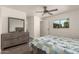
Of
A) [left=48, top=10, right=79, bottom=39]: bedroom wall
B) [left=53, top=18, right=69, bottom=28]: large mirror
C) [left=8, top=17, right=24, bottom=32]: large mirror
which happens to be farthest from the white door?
[left=8, top=17, right=24, bottom=32]: large mirror

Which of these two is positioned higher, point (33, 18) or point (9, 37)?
point (33, 18)

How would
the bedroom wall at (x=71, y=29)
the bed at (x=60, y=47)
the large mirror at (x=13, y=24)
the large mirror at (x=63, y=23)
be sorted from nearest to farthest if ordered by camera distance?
the bed at (x=60, y=47), the large mirror at (x=63, y=23), the bedroom wall at (x=71, y=29), the large mirror at (x=13, y=24)

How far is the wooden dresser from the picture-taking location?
2.62 m

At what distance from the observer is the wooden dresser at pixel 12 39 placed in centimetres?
262

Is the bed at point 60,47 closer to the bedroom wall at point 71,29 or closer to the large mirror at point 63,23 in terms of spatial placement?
the large mirror at point 63,23

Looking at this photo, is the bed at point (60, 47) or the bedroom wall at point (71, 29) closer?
the bed at point (60, 47)

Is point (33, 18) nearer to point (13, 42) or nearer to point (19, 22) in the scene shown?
point (19, 22)

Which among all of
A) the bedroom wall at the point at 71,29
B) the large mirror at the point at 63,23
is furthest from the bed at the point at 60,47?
the bedroom wall at the point at 71,29

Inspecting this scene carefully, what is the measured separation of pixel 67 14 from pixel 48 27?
0.85m

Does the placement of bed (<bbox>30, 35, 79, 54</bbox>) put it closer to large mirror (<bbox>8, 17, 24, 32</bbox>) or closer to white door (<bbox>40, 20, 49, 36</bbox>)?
white door (<bbox>40, 20, 49, 36</bbox>)

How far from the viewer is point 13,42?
2.91 meters

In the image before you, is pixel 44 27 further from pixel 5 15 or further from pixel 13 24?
pixel 5 15

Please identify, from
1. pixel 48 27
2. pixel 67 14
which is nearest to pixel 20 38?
pixel 48 27
